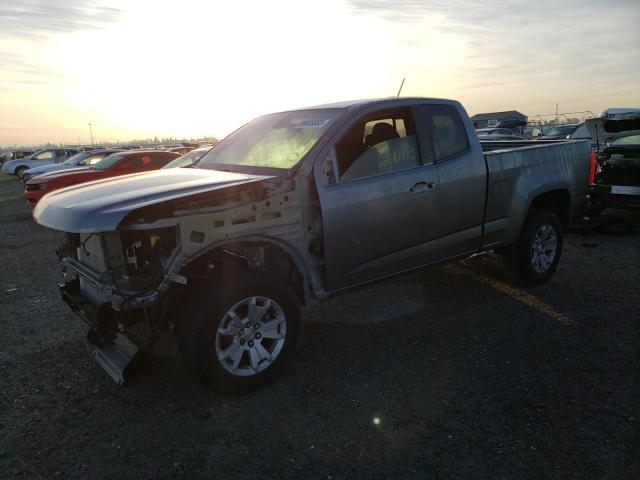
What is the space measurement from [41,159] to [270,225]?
2861 cm

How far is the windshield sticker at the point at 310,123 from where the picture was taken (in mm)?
3813

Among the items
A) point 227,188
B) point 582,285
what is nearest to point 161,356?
point 227,188

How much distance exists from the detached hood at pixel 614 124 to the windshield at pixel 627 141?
15 cm

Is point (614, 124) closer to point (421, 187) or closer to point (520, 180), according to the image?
point (520, 180)

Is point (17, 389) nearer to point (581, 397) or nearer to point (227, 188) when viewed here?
point (227, 188)

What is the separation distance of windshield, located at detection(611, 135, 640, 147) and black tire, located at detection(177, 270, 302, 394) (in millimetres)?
7907

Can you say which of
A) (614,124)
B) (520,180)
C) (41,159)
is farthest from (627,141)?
(41,159)

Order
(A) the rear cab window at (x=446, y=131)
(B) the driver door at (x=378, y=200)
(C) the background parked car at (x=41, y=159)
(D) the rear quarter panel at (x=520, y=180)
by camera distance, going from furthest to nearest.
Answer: (C) the background parked car at (x=41, y=159) < (D) the rear quarter panel at (x=520, y=180) < (A) the rear cab window at (x=446, y=131) < (B) the driver door at (x=378, y=200)

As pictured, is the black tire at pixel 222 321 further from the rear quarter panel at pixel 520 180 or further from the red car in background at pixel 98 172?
the red car in background at pixel 98 172

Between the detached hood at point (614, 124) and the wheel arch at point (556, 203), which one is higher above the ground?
the detached hood at point (614, 124)

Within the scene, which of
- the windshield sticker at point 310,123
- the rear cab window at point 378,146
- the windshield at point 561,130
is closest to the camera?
the rear cab window at point 378,146

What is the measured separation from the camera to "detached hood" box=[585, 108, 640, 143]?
8.68 m

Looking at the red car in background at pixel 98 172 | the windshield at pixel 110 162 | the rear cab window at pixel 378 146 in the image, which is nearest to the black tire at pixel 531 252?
the rear cab window at pixel 378 146

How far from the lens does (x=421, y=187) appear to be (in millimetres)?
3963
